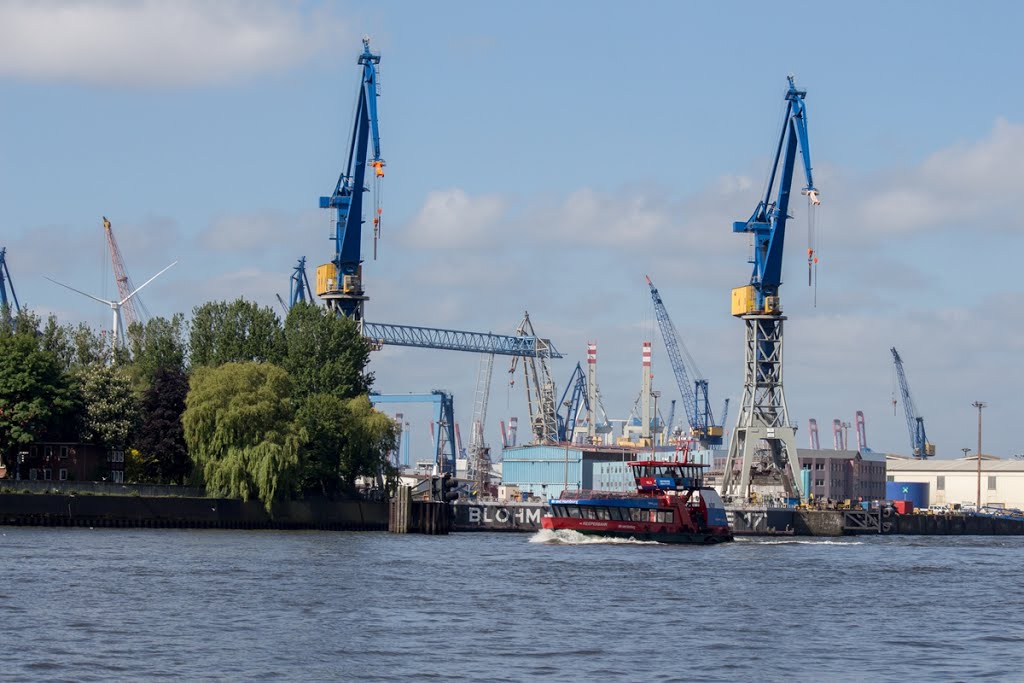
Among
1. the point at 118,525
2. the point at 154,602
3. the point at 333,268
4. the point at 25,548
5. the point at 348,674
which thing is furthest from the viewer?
the point at 333,268

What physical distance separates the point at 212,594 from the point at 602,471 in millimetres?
121299

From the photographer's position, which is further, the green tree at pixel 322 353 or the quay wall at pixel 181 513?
the green tree at pixel 322 353

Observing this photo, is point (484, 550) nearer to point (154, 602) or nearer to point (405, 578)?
point (405, 578)

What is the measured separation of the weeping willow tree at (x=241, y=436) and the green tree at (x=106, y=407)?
203 inches

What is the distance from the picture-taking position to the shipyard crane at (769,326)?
428 feet

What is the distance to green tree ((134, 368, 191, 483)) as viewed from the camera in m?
107

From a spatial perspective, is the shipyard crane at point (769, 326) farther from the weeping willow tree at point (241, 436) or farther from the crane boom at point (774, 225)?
the weeping willow tree at point (241, 436)

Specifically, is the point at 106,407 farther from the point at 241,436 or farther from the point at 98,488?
the point at 241,436

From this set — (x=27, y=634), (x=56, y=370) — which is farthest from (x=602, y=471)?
(x=27, y=634)

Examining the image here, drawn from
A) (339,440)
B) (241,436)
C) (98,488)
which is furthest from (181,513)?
(339,440)

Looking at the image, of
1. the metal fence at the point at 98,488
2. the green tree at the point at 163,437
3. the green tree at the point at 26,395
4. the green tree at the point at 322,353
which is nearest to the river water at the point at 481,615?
the metal fence at the point at 98,488

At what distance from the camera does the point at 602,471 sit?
172 m

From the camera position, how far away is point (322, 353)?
4498 inches

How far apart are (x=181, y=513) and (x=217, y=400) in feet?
23.5
